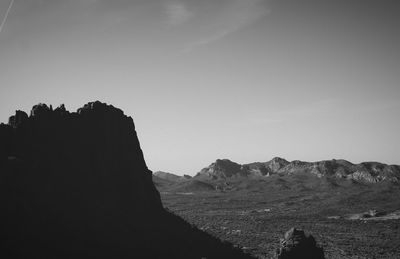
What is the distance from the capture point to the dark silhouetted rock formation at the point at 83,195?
30.1 m

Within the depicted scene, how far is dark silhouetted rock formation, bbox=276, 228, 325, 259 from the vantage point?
1188 inches

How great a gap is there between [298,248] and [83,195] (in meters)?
24.6

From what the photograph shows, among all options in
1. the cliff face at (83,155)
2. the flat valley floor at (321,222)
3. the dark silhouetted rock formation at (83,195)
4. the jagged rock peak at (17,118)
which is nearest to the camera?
the dark silhouetted rock formation at (83,195)

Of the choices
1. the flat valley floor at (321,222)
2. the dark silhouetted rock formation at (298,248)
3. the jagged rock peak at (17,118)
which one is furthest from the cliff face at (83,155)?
the dark silhouetted rock formation at (298,248)

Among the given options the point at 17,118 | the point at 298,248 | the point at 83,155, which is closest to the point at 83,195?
the point at 83,155

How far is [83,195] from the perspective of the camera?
37812mm

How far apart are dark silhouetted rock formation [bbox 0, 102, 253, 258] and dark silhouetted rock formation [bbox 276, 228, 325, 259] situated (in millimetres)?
12075

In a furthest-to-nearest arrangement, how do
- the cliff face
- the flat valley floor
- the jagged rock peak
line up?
1. the flat valley floor
2. the jagged rock peak
3. the cliff face

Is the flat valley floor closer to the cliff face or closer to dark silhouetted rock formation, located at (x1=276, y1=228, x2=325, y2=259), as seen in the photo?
dark silhouetted rock formation, located at (x1=276, y1=228, x2=325, y2=259)

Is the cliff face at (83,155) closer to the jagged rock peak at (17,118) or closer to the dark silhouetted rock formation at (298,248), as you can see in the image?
the jagged rock peak at (17,118)

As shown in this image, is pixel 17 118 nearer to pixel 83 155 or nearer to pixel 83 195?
pixel 83 155

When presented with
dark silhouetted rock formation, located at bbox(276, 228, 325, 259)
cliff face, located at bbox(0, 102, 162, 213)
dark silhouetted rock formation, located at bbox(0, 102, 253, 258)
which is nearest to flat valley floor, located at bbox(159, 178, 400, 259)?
dark silhouetted rock formation, located at bbox(276, 228, 325, 259)

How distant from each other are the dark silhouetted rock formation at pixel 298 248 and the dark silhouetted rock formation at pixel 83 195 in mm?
12075

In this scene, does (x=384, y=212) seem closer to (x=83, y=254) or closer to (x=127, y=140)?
(x=127, y=140)
